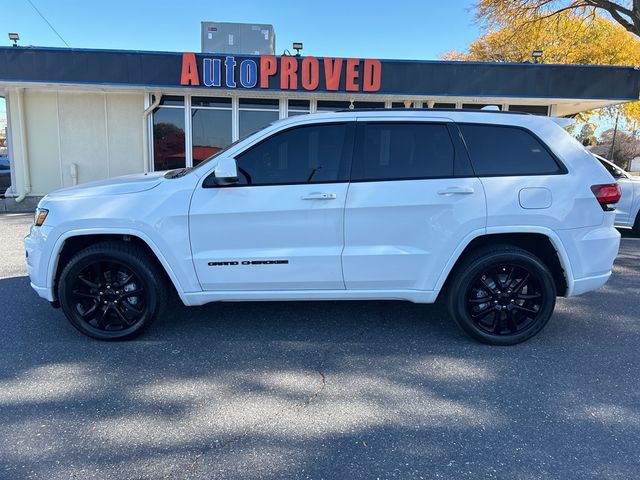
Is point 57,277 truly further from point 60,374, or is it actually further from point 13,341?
point 60,374

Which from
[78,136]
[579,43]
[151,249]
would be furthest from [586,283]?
[579,43]

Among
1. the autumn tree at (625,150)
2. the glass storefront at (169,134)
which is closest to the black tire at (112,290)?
the glass storefront at (169,134)

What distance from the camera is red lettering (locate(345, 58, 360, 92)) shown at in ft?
36.4

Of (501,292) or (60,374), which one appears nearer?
(60,374)

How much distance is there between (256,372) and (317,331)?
92 centimetres

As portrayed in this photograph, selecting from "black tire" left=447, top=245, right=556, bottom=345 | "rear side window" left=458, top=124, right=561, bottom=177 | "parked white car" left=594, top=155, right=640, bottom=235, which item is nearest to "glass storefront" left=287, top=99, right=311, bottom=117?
"parked white car" left=594, top=155, right=640, bottom=235

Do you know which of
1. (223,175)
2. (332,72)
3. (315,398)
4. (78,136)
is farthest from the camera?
(78,136)

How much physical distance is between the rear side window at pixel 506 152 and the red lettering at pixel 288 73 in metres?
7.80

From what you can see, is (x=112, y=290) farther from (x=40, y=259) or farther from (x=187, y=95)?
(x=187, y=95)

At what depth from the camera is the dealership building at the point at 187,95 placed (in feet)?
36.0

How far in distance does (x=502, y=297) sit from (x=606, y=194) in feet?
3.93

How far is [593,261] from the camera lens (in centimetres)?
400

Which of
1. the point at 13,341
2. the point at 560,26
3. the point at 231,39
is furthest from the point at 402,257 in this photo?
the point at 560,26

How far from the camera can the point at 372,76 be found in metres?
11.2
